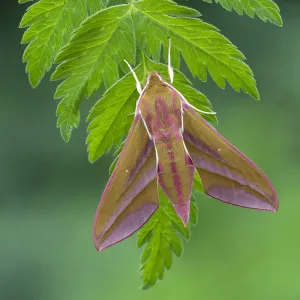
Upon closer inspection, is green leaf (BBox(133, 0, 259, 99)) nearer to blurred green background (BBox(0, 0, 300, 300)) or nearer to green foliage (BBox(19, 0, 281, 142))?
green foliage (BBox(19, 0, 281, 142))

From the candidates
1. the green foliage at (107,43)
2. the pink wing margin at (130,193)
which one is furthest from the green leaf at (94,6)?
the pink wing margin at (130,193)

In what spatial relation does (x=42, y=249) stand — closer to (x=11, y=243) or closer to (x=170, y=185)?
(x=11, y=243)

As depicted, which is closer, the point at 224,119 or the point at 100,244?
the point at 100,244

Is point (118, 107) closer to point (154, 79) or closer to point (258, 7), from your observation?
point (154, 79)

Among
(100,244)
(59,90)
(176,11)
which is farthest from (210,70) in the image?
(100,244)

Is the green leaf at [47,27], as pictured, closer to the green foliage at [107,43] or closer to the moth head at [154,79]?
the green foliage at [107,43]

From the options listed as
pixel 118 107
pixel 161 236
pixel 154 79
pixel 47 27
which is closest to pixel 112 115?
pixel 118 107

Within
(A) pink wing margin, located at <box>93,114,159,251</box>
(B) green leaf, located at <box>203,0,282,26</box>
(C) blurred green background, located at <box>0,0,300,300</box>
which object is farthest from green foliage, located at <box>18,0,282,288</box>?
(C) blurred green background, located at <box>0,0,300,300</box>
